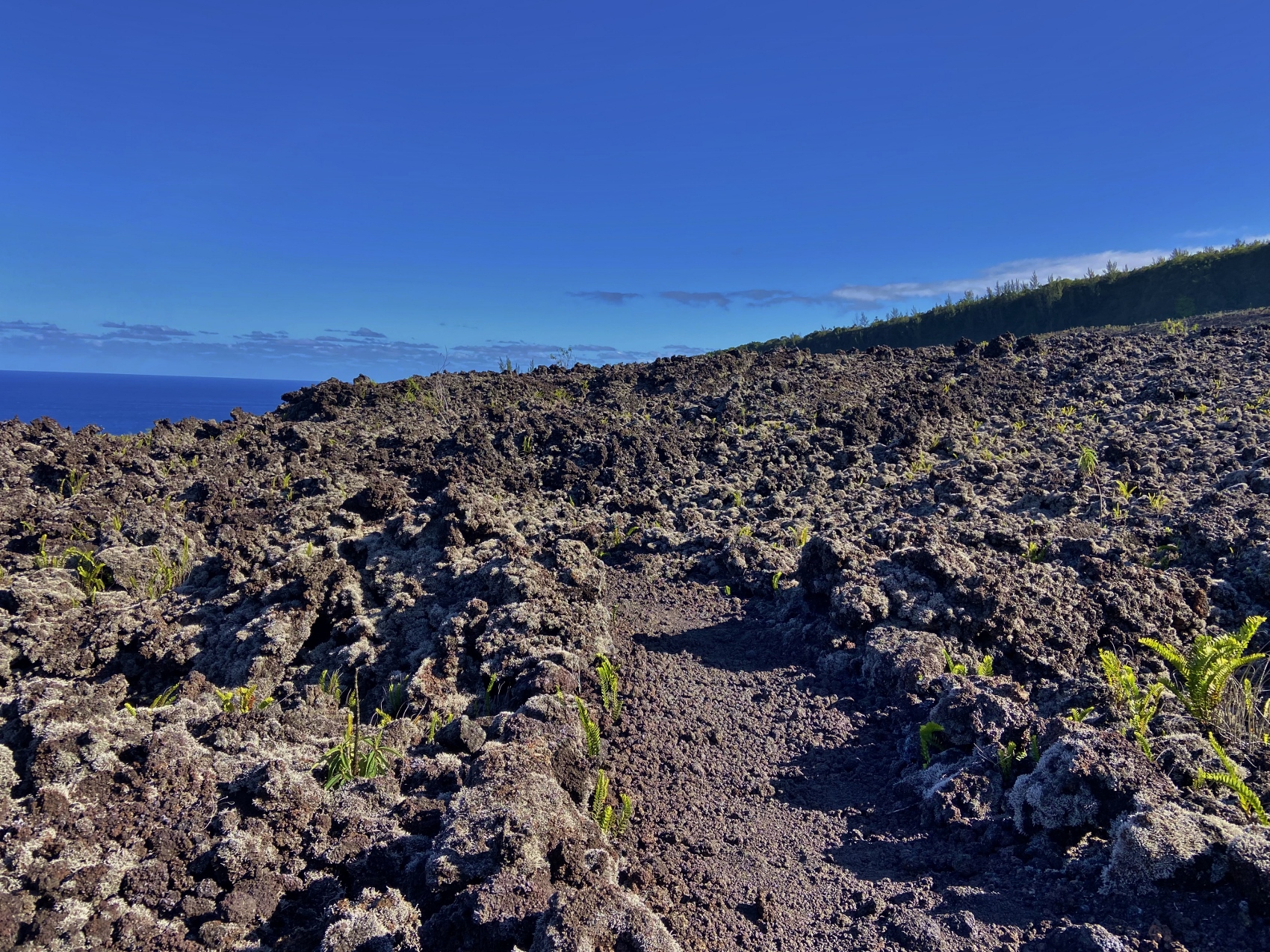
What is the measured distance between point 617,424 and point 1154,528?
7.24 metres

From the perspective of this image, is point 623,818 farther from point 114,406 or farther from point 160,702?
point 114,406

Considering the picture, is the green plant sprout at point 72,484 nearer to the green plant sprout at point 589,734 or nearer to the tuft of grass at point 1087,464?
the green plant sprout at point 589,734

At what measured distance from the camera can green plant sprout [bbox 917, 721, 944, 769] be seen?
3.72 meters

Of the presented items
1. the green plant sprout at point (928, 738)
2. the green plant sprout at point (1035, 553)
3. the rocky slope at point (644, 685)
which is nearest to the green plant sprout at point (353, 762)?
the rocky slope at point (644, 685)

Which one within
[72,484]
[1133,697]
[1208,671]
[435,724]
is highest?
[72,484]

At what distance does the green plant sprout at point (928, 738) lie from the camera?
3723 mm

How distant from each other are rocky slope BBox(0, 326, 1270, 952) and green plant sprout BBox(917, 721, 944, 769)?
1.3 inches

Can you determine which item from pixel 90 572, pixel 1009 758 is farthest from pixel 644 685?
pixel 90 572

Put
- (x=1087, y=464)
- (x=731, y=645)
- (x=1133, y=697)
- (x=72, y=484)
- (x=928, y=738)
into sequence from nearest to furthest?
(x=1133, y=697), (x=928, y=738), (x=731, y=645), (x=1087, y=464), (x=72, y=484)

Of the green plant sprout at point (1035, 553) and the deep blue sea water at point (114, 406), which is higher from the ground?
the deep blue sea water at point (114, 406)

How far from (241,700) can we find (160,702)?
47 centimetres

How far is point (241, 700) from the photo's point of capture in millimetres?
4246

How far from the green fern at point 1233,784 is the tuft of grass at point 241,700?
4.89 m

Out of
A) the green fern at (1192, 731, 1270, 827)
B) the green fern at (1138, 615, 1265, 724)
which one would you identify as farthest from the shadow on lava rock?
the green fern at (1192, 731, 1270, 827)
